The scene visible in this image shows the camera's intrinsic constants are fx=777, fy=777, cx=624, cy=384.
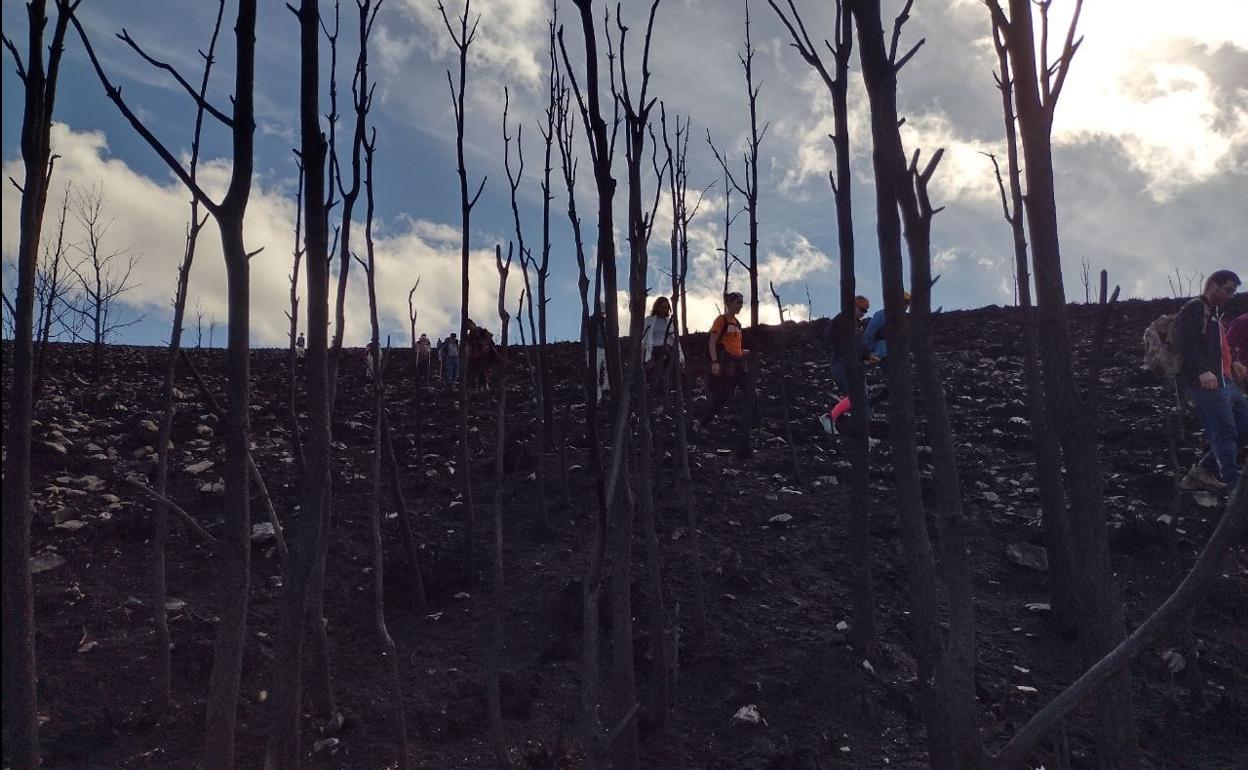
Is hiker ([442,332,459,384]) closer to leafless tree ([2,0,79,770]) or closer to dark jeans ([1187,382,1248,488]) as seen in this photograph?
dark jeans ([1187,382,1248,488])

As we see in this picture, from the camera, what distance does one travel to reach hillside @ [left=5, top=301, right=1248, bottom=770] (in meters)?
4.36

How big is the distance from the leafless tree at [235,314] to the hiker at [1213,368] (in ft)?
21.5

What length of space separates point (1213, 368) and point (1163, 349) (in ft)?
1.18

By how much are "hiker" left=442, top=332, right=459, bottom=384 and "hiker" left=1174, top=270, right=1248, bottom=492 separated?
40.7 feet

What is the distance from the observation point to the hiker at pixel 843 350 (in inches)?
197

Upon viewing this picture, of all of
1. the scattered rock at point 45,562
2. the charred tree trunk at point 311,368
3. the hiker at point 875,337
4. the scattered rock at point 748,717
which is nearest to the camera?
the charred tree trunk at point 311,368

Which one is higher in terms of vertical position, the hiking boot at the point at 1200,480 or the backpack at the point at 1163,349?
the backpack at the point at 1163,349

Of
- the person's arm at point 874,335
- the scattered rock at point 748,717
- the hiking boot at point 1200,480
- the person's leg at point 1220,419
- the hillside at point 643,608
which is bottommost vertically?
the scattered rock at point 748,717

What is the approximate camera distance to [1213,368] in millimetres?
6113

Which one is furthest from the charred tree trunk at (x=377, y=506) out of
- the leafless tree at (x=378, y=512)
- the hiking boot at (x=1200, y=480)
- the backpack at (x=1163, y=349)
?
the hiking boot at (x=1200, y=480)


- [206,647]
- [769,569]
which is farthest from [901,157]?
[206,647]

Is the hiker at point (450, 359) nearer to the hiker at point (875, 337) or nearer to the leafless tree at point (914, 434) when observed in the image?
the hiker at point (875, 337)

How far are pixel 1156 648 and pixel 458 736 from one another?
4688 mm

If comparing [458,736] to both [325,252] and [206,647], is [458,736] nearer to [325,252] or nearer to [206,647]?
[206,647]
